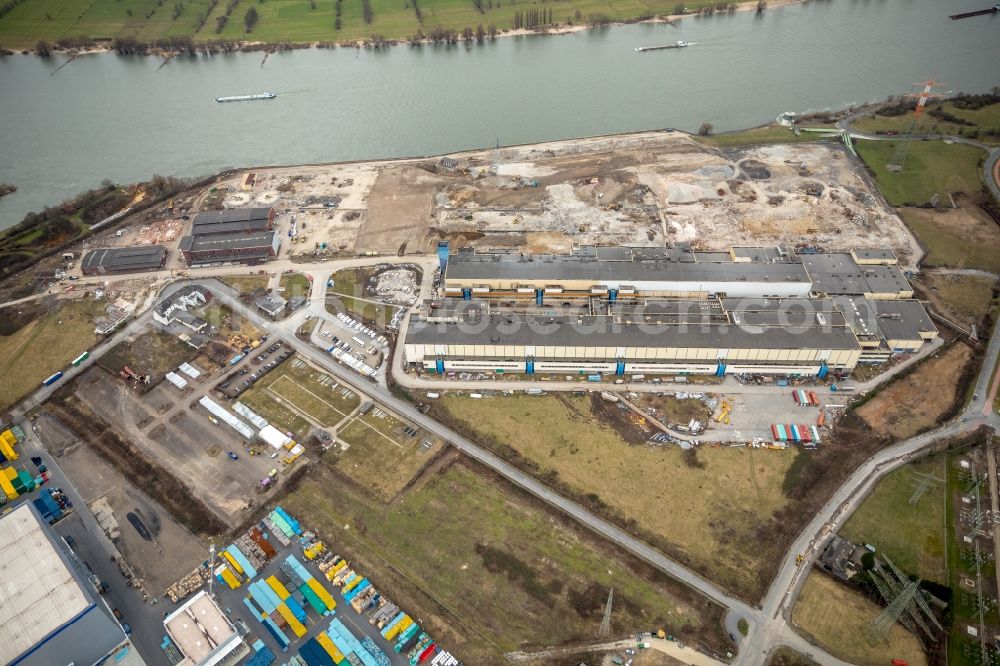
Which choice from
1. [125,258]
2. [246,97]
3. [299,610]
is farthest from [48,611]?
[246,97]

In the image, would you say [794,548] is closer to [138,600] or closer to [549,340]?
[549,340]

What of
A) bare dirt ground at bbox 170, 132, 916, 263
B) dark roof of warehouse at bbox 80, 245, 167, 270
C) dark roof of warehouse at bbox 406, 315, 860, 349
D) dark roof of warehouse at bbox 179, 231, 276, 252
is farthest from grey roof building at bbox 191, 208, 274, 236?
dark roof of warehouse at bbox 406, 315, 860, 349

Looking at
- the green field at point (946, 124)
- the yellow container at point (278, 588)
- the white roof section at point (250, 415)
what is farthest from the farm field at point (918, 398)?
the white roof section at point (250, 415)

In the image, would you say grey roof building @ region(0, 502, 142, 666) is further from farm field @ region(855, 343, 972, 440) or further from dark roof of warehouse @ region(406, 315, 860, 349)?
farm field @ region(855, 343, 972, 440)

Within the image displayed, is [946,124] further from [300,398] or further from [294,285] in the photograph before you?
[300,398]

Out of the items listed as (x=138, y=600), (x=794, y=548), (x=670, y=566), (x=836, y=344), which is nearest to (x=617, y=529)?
(x=670, y=566)

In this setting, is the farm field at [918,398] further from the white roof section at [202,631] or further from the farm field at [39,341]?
the farm field at [39,341]
